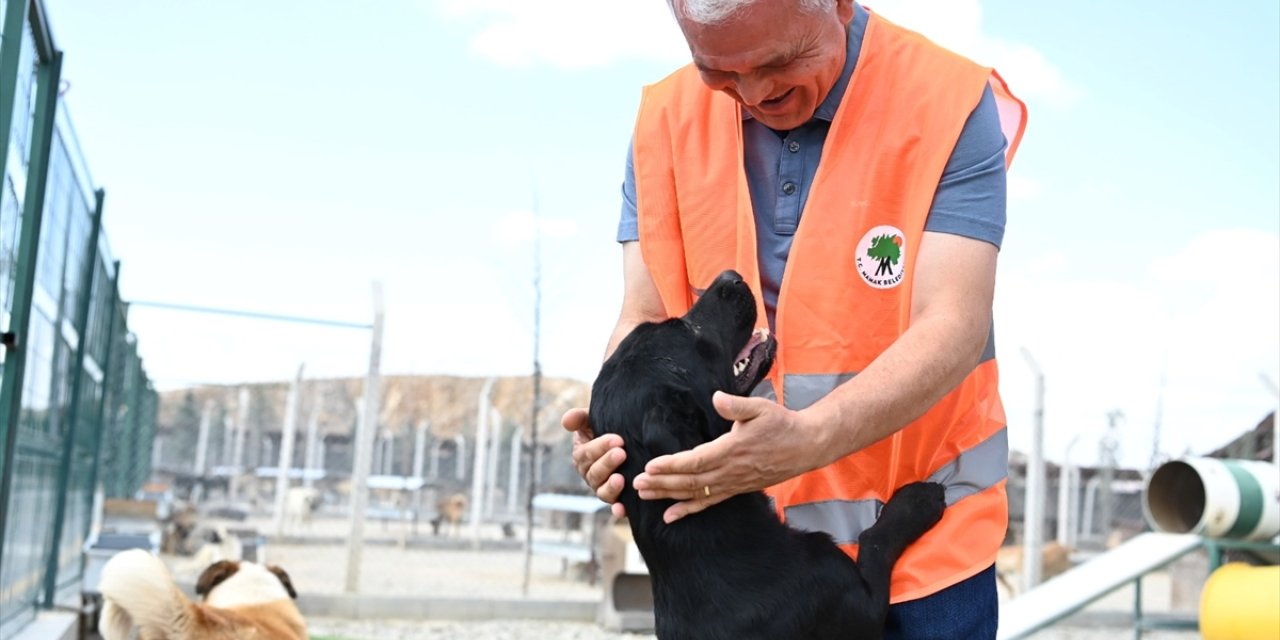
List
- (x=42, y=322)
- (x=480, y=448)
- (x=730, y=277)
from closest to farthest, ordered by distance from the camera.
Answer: (x=730, y=277) < (x=42, y=322) < (x=480, y=448)

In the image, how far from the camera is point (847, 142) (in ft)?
6.59

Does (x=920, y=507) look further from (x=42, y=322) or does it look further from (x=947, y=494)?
(x=42, y=322)

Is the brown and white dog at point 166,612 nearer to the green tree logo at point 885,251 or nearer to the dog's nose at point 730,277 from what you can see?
the dog's nose at point 730,277

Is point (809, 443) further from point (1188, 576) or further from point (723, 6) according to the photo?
point (1188, 576)

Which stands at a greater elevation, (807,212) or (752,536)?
(807,212)

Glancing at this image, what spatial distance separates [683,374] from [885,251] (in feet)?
1.55

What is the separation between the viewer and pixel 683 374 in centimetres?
223

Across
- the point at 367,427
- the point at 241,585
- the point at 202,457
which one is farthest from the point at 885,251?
the point at 202,457

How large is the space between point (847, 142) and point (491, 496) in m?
16.0

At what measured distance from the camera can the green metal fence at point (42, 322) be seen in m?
4.46

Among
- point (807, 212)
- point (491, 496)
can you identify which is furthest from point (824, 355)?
point (491, 496)

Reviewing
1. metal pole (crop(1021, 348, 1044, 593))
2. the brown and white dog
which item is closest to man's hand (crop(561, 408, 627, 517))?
the brown and white dog

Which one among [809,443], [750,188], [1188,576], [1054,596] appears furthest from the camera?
[1188,576]

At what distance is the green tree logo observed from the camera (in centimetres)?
197
